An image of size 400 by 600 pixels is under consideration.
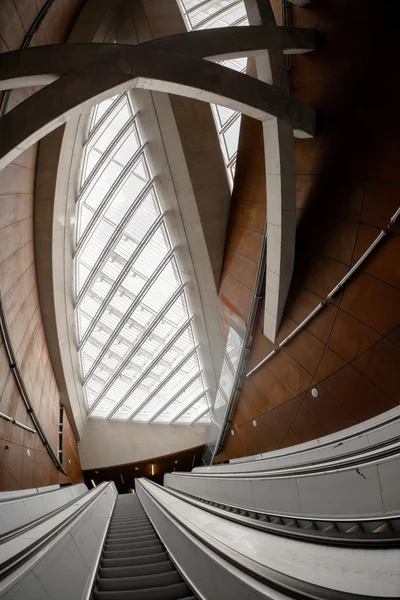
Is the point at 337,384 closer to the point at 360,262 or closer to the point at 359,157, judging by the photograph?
the point at 360,262

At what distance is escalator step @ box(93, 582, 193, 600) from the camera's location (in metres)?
3.11

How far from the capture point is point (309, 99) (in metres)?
9.68

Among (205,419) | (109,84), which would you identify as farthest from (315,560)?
(205,419)

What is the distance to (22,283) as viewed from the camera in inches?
512

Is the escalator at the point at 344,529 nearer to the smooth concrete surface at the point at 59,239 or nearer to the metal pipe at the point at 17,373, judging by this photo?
the metal pipe at the point at 17,373

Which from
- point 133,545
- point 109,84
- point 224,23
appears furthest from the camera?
point 224,23

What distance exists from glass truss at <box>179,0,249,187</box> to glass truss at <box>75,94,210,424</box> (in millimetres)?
2855

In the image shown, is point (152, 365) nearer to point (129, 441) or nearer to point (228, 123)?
point (129, 441)

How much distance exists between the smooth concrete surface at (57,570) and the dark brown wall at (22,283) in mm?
8248

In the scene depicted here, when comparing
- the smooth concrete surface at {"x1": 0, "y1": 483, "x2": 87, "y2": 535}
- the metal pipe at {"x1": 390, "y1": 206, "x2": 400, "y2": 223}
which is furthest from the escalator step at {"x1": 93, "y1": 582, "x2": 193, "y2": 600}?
the metal pipe at {"x1": 390, "y1": 206, "x2": 400, "y2": 223}

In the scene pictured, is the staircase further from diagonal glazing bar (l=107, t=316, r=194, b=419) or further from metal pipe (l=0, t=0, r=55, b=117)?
diagonal glazing bar (l=107, t=316, r=194, b=419)

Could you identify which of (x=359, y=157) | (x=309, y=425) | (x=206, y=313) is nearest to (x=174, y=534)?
(x=309, y=425)

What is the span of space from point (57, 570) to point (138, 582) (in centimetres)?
93

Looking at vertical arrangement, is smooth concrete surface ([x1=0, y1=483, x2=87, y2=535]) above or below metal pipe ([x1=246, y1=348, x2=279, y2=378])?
below
